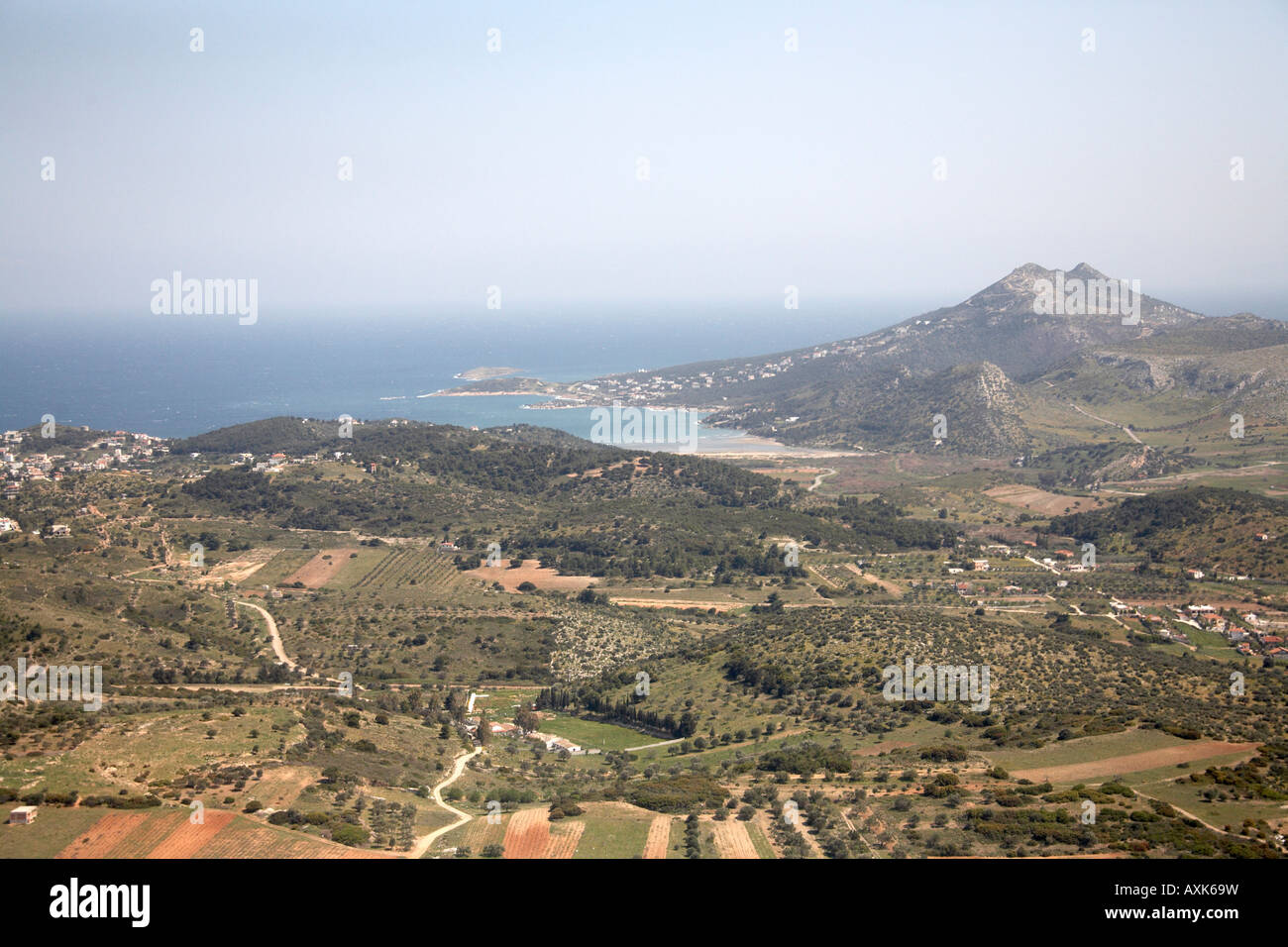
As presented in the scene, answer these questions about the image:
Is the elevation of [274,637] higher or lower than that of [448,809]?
lower

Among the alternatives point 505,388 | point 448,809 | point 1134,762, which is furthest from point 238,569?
point 505,388

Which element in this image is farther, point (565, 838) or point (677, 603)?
point (677, 603)

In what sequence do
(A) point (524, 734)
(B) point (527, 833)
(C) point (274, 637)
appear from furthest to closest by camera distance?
(C) point (274, 637) → (A) point (524, 734) → (B) point (527, 833)

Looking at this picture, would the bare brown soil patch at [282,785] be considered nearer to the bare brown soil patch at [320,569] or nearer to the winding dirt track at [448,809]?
the winding dirt track at [448,809]

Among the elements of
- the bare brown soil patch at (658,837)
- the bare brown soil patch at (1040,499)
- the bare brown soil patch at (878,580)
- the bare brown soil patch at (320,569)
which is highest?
the bare brown soil patch at (658,837)

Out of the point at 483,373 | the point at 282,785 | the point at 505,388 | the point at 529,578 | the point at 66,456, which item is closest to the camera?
the point at 282,785

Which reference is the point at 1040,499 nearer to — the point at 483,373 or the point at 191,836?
the point at 191,836

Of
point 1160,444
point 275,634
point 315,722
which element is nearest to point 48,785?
point 315,722

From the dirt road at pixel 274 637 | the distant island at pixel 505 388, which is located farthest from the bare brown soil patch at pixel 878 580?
the distant island at pixel 505 388

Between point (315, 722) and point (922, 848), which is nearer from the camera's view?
point (922, 848)

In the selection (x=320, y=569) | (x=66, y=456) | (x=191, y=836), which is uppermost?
(x=66, y=456)
